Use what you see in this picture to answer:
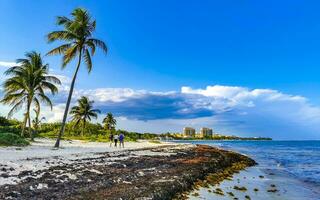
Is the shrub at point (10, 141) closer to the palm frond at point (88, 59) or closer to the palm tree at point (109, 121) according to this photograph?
the palm frond at point (88, 59)

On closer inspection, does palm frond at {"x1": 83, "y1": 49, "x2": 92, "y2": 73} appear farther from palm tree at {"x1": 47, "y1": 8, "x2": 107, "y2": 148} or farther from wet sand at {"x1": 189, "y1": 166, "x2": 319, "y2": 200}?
wet sand at {"x1": 189, "y1": 166, "x2": 319, "y2": 200}

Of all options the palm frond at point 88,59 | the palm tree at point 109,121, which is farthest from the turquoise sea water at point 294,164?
the palm tree at point 109,121

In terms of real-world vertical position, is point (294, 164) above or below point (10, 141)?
below

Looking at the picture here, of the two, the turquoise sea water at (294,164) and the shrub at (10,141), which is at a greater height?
the shrub at (10,141)

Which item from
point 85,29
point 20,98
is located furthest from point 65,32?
point 20,98

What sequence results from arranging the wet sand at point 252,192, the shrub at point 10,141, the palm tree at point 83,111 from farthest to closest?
the palm tree at point 83,111 → the shrub at point 10,141 → the wet sand at point 252,192

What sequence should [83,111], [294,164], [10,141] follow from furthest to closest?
[83,111]
[294,164]
[10,141]

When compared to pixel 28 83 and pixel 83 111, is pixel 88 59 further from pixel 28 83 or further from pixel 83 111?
pixel 83 111

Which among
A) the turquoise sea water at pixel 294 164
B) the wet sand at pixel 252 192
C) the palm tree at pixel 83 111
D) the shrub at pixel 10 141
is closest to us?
the wet sand at pixel 252 192

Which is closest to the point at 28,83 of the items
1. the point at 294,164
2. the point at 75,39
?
the point at 75,39

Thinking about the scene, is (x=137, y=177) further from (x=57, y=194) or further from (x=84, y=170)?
(x=57, y=194)

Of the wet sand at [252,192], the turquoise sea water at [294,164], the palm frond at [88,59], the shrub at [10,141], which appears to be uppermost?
the palm frond at [88,59]

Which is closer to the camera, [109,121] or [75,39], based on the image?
[75,39]

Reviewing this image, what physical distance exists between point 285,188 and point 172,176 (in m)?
7.26
